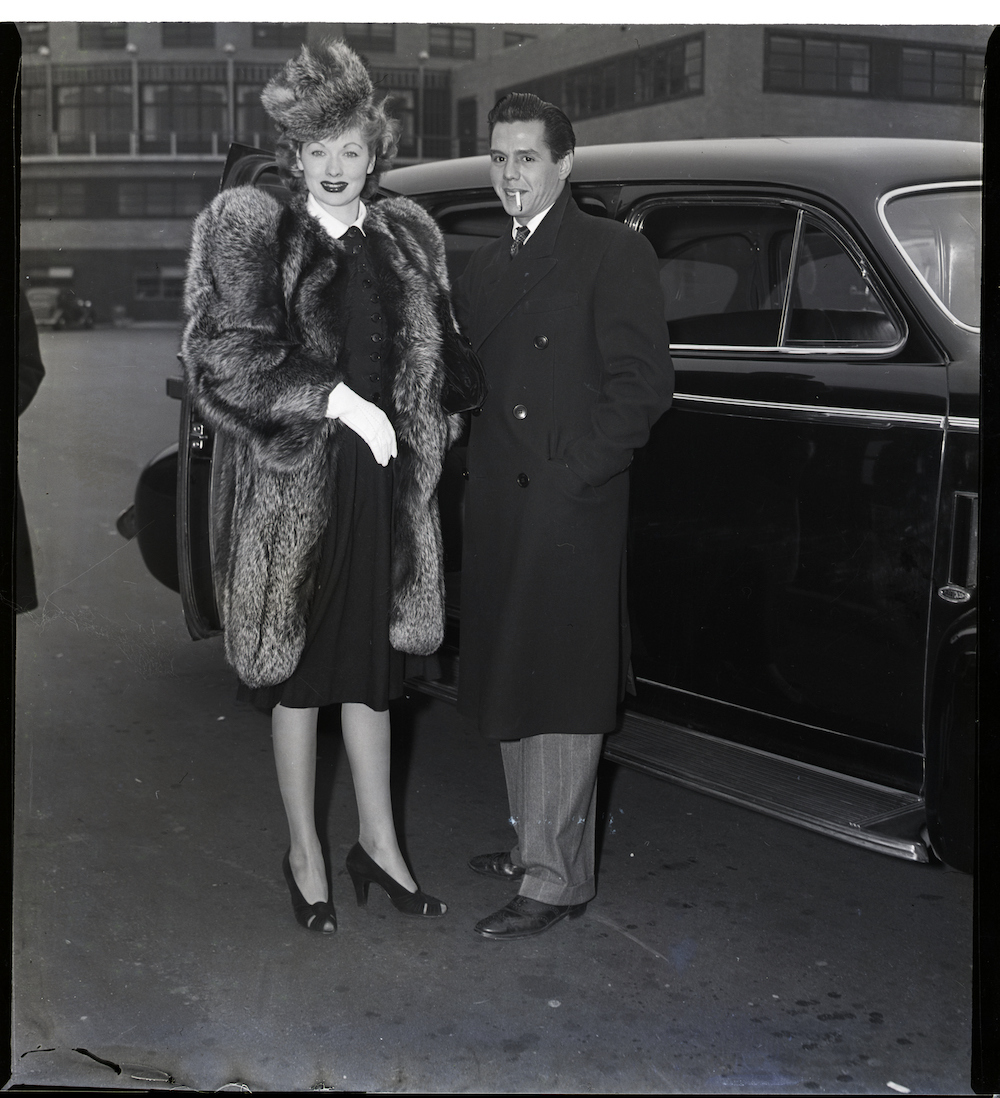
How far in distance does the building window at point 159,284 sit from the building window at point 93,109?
1.24 ft

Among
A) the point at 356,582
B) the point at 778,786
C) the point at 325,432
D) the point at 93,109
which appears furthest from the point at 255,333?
the point at 778,786

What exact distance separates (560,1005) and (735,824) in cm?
118

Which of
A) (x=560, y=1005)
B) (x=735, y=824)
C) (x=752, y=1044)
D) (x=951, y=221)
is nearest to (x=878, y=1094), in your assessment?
(x=752, y=1044)

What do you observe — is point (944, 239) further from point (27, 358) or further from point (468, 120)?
point (27, 358)

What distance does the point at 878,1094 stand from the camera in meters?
2.90

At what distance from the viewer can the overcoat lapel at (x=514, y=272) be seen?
3.29 m

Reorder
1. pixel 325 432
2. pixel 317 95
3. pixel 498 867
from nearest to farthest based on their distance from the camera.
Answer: pixel 317 95, pixel 325 432, pixel 498 867

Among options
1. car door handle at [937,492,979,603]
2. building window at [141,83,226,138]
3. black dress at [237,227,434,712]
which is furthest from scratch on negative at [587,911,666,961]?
building window at [141,83,226,138]

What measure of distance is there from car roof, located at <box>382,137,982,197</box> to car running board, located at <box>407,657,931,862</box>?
61.9 inches

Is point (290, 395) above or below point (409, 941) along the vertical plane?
above

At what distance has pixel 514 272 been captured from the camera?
3334 mm

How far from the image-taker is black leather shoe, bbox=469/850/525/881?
12.4ft

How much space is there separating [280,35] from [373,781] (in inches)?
74.8

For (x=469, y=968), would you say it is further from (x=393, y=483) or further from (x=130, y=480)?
(x=130, y=480)
